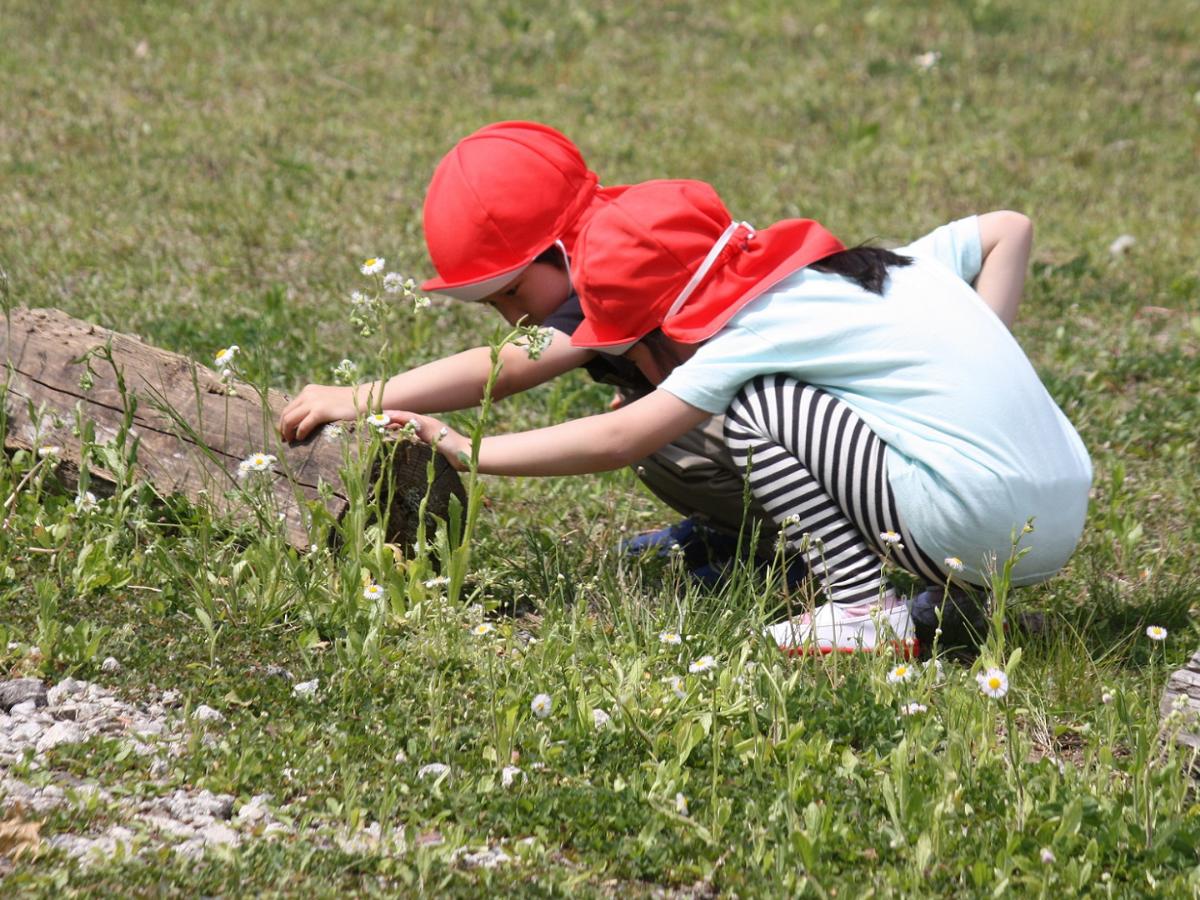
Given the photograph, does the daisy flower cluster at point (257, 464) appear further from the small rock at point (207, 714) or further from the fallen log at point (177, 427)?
the small rock at point (207, 714)

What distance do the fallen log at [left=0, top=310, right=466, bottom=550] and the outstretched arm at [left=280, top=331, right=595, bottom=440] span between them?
0.27ft

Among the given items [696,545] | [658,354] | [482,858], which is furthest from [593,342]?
[482,858]

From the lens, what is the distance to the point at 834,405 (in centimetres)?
327

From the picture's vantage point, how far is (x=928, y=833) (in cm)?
242

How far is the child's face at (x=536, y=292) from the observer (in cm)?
348

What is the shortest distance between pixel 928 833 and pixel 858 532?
1.06 m

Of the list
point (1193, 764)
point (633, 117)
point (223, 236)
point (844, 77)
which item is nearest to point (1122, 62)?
point (844, 77)

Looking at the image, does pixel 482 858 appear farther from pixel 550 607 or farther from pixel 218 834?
pixel 550 607

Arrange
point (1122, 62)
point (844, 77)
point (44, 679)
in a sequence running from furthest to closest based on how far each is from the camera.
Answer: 1. point (1122, 62)
2. point (844, 77)
3. point (44, 679)

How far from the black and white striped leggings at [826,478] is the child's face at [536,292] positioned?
534 mm

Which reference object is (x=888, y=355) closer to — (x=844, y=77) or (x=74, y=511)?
(x=74, y=511)

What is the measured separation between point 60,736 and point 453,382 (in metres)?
1.30

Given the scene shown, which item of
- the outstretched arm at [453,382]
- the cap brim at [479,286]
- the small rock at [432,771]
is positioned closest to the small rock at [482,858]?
the small rock at [432,771]

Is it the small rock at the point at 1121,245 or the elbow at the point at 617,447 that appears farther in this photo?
the small rock at the point at 1121,245
